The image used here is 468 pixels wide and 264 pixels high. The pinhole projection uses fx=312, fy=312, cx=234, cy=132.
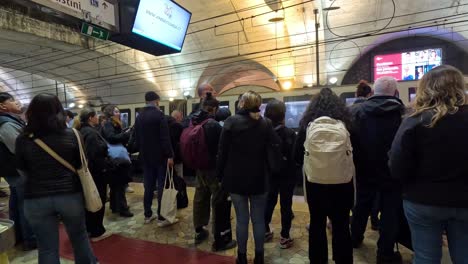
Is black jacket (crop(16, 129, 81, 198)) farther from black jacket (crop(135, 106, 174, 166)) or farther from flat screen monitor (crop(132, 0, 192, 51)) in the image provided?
flat screen monitor (crop(132, 0, 192, 51))

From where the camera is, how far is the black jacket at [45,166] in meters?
1.78

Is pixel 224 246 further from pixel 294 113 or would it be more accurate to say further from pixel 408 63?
pixel 408 63

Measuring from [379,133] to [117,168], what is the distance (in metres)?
2.74

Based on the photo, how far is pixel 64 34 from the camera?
1083cm

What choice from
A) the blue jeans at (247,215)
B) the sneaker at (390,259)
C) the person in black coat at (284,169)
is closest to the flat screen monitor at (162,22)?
the person in black coat at (284,169)

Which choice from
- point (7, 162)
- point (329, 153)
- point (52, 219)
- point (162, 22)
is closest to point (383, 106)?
point (329, 153)

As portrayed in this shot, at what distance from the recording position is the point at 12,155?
2643 mm

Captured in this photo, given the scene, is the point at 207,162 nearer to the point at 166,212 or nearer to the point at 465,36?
the point at 166,212

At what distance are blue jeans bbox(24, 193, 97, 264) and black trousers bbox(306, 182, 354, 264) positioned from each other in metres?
1.43

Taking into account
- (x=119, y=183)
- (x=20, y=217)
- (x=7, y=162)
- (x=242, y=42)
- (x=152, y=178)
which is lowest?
(x=20, y=217)

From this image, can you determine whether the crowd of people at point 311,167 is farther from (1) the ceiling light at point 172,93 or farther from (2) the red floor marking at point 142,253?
(1) the ceiling light at point 172,93

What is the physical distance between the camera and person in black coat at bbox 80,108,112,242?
9.28 feet

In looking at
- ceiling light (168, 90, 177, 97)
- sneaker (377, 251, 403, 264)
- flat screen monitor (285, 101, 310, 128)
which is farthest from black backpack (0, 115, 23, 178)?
ceiling light (168, 90, 177, 97)

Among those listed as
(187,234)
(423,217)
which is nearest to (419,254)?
(423,217)
